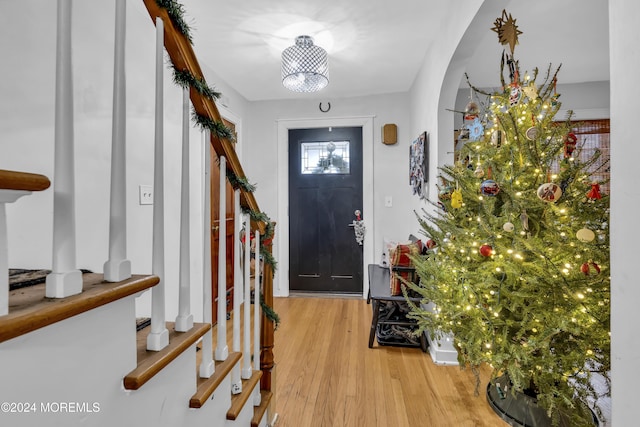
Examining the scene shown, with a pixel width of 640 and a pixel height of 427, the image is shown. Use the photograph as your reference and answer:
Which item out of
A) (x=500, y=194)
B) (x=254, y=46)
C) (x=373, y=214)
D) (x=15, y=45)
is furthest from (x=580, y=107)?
(x=15, y=45)

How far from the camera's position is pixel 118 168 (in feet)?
2.29

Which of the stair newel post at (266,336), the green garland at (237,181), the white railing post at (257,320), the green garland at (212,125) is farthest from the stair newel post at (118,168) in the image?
the stair newel post at (266,336)

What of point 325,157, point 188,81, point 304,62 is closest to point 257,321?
point 188,81

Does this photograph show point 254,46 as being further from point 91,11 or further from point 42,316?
point 42,316

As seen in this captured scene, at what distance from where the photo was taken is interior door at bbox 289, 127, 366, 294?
380cm

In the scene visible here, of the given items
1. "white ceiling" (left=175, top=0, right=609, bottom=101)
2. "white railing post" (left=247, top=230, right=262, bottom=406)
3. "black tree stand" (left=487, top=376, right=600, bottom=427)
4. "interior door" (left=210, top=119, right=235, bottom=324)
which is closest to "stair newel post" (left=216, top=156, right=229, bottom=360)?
"white railing post" (left=247, top=230, right=262, bottom=406)

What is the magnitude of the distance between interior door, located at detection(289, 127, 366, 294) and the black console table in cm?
104

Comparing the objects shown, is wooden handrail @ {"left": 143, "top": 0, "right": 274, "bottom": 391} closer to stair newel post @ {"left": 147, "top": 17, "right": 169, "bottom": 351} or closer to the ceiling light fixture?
stair newel post @ {"left": 147, "top": 17, "right": 169, "bottom": 351}

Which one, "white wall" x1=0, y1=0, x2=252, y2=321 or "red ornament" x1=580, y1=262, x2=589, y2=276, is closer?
"red ornament" x1=580, y1=262, x2=589, y2=276

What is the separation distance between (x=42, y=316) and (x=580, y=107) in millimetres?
4412

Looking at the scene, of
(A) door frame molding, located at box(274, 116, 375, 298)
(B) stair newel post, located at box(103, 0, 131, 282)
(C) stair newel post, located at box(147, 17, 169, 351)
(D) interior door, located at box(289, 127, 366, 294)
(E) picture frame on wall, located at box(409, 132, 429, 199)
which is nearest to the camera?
(B) stair newel post, located at box(103, 0, 131, 282)

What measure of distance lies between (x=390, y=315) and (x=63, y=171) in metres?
2.48

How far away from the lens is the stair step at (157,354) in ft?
2.31

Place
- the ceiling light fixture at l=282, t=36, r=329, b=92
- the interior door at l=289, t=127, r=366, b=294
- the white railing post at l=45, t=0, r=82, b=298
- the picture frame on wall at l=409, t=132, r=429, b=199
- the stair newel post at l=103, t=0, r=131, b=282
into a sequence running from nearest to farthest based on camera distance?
the white railing post at l=45, t=0, r=82, b=298, the stair newel post at l=103, t=0, r=131, b=282, the ceiling light fixture at l=282, t=36, r=329, b=92, the picture frame on wall at l=409, t=132, r=429, b=199, the interior door at l=289, t=127, r=366, b=294
